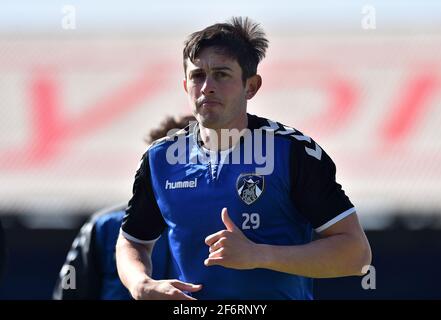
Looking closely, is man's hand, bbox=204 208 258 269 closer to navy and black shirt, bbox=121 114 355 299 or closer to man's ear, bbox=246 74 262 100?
navy and black shirt, bbox=121 114 355 299

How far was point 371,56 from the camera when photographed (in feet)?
36.9

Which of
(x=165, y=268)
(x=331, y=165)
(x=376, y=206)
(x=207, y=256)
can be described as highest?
(x=331, y=165)

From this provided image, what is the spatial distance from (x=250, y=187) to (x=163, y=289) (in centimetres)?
56

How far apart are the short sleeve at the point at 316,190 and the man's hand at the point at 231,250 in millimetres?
354

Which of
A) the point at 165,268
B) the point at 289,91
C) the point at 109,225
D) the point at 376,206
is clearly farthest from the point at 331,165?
the point at 289,91

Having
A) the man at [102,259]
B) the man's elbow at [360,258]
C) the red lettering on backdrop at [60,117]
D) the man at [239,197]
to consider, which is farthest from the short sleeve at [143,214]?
the red lettering on backdrop at [60,117]

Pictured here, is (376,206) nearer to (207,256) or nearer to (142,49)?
(142,49)

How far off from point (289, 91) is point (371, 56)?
1009 mm

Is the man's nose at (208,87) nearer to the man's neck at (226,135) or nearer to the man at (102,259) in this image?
the man's neck at (226,135)

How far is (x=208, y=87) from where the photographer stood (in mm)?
3988

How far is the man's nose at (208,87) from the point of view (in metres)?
3.98

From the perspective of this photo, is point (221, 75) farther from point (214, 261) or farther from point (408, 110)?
point (408, 110)

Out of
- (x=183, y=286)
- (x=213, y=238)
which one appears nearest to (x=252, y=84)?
(x=213, y=238)

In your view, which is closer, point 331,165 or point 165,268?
point 331,165
